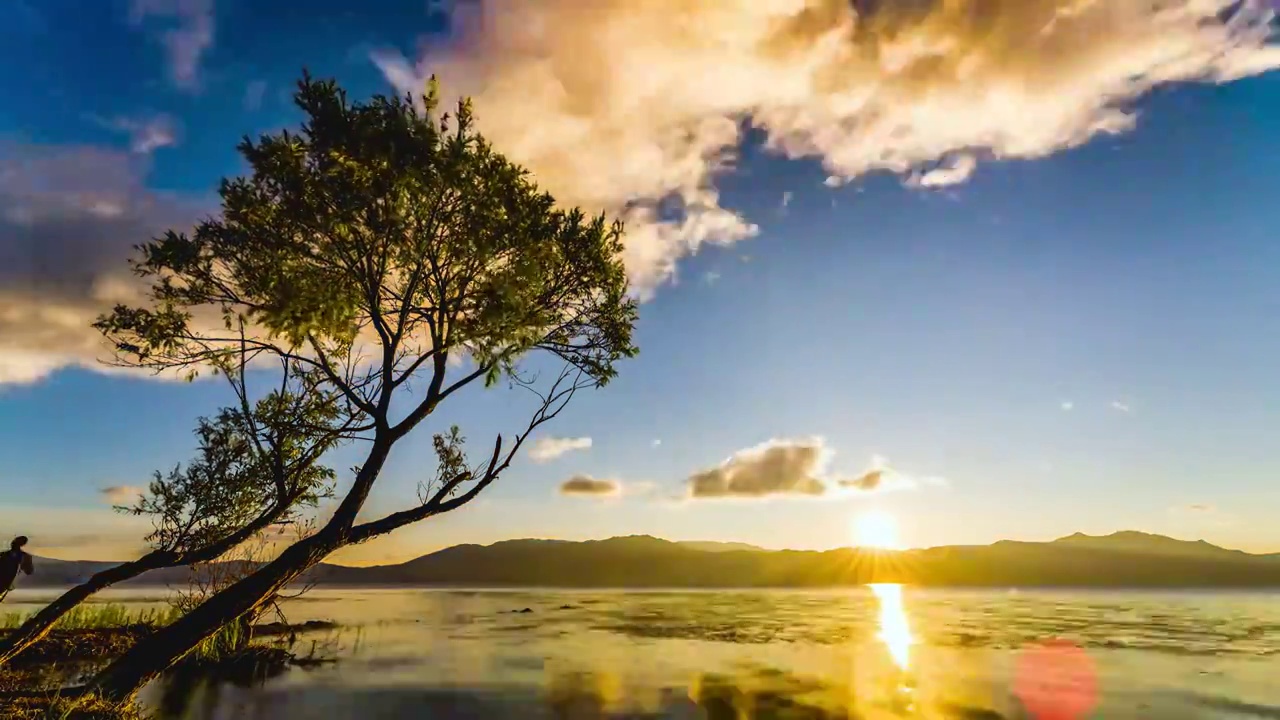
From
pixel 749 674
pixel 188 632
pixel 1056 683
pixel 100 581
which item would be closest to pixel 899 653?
pixel 1056 683

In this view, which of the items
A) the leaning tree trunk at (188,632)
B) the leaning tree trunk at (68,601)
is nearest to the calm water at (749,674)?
the leaning tree trunk at (68,601)

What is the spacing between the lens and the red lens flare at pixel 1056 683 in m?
23.3

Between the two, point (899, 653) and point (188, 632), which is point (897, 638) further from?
point (188, 632)

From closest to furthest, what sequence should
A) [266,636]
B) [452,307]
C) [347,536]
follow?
[347,536], [452,307], [266,636]

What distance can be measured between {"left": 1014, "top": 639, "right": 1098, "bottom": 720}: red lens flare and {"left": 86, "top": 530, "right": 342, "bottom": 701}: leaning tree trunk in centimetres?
2390

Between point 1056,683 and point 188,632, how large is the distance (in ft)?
104

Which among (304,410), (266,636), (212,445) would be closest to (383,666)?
(266,636)

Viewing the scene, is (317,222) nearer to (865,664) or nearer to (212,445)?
(212,445)

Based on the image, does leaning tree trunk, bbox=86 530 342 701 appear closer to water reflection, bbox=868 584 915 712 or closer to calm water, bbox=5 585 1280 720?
calm water, bbox=5 585 1280 720

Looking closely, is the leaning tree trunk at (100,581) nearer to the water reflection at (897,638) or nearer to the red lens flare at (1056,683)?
Answer: the red lens flare at (1056,683)

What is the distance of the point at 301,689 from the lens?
24656 mm

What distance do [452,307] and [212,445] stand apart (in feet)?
29.8

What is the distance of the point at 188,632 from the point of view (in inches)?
495

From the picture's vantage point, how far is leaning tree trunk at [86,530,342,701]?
12.5 metres
